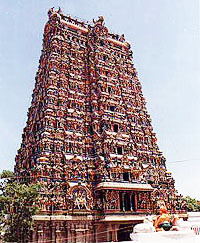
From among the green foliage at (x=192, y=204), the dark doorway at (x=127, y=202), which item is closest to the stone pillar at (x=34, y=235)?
the dark doorway at (x=127, y=202)

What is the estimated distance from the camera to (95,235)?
1110 inches

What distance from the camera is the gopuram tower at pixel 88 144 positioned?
91.9ft

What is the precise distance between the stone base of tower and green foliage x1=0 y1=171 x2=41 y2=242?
7.14ft

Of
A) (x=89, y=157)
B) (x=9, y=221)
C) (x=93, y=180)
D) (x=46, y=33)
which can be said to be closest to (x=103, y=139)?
(x=89, y=157)

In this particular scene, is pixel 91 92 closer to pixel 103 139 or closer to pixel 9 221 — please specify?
pixel 103 139

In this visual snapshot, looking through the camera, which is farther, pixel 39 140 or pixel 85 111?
pixel 85 111

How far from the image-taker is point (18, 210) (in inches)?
935

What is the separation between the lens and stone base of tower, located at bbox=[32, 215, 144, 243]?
25.9 metres

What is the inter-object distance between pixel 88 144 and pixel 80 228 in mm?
9626

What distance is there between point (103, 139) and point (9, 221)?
46.4ft

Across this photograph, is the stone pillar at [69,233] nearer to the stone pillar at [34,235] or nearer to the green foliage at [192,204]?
the stone pillar at [34,235]

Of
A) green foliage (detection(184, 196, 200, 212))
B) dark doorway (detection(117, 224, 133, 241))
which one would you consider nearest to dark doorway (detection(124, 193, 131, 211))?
dark doorway (detection(117, 224, 133, 241))

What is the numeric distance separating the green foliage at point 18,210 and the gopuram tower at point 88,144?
2.43 metres

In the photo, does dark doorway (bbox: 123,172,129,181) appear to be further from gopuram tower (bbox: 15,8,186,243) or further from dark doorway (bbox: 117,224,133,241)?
dark doorway (bbox: 117,224,133,241)
